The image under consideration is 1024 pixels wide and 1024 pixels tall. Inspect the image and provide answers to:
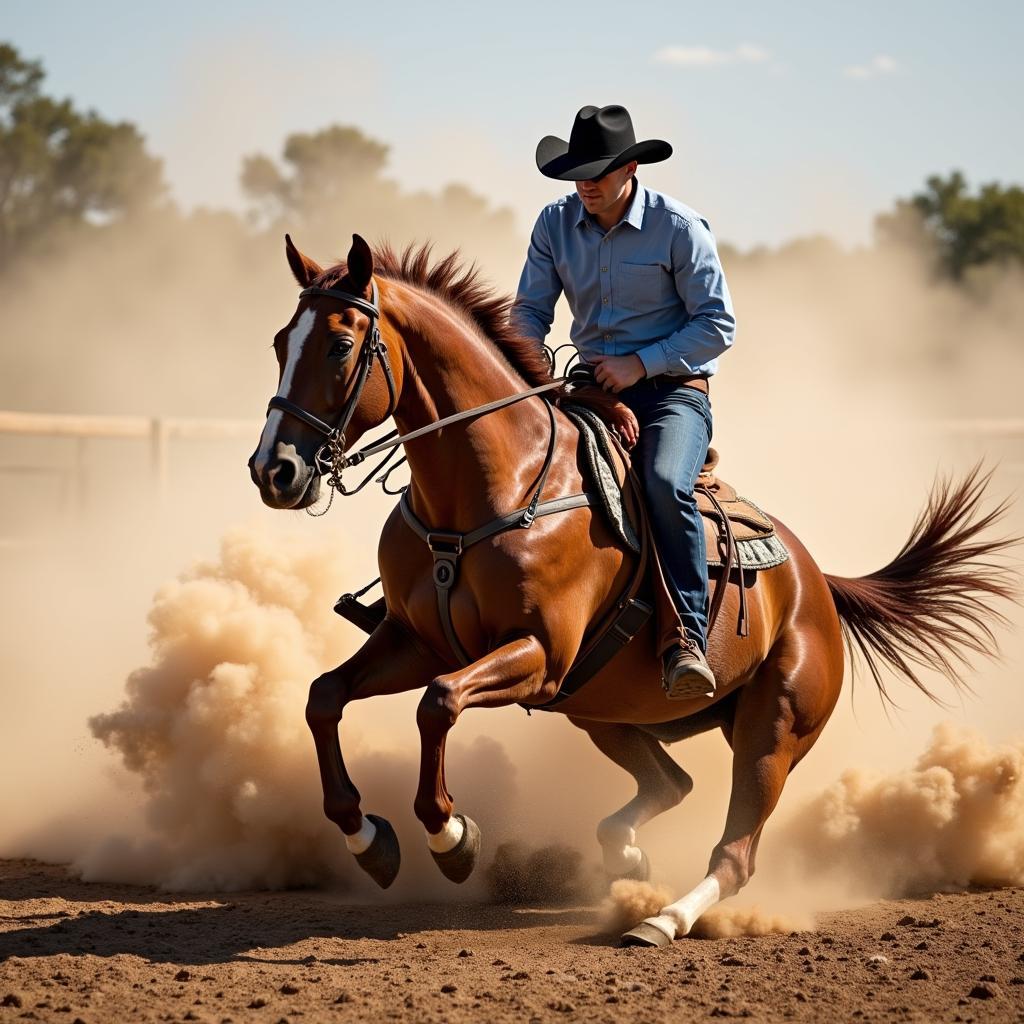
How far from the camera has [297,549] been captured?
708 cm

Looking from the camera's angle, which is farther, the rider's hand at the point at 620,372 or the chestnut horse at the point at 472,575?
the rider's hand at the point at 620,372

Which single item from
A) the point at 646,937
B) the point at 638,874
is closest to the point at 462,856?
the point at 646,937

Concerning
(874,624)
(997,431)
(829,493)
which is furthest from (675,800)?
(997,431)

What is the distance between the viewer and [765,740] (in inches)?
212

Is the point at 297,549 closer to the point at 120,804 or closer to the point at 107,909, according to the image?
the point at 120,804

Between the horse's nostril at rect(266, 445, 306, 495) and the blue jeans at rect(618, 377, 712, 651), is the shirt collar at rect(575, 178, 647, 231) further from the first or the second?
the horse's nostril at rect(266, 445, 306, 495)

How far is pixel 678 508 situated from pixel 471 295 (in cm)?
103

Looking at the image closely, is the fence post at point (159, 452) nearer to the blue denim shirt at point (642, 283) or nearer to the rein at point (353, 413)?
the blue denim shirt at point (642, 283)

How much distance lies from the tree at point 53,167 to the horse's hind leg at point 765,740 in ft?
106

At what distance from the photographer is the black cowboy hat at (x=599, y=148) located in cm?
490

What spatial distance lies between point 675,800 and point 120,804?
8.78 ft

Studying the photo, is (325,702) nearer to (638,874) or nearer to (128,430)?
(638,874)

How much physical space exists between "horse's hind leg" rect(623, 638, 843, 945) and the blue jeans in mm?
598

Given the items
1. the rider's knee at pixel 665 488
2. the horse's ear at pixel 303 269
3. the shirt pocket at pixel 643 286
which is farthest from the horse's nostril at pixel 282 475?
the shirt pocket at pixel 643 286
